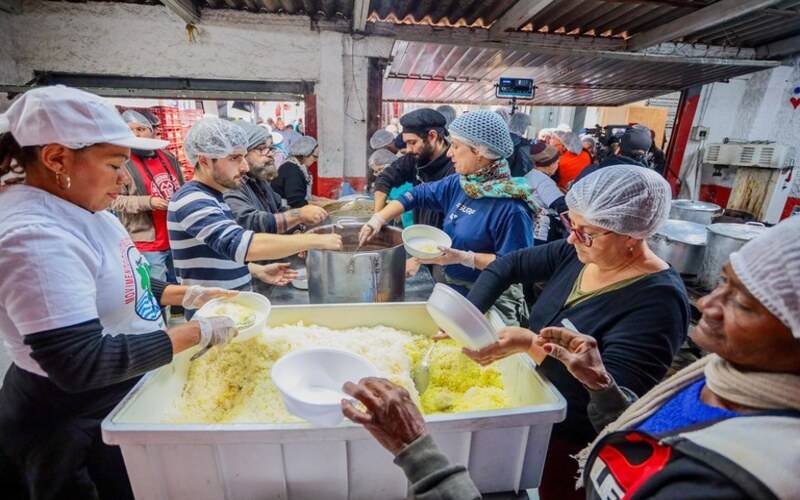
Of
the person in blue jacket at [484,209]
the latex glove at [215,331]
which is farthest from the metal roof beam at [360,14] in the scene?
the latex glove at [215,331]

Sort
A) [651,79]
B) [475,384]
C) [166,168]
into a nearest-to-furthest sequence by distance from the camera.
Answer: [475,384], [166,168], [651,79]

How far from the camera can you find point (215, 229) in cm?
193

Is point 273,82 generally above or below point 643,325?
above

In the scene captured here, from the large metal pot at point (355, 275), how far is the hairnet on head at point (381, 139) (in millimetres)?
3648

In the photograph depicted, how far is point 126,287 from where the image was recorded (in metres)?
1.32

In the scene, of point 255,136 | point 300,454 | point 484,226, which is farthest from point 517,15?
point 300,454

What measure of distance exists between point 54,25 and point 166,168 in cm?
306

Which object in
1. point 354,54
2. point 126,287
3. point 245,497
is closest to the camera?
point 245,497

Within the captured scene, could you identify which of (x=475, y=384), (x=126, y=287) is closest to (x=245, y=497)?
(x=126, y=287)

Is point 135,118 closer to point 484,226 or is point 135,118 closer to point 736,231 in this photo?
point 484,226

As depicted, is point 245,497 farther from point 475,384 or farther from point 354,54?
point 354,54

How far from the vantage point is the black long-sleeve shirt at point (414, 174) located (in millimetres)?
3572

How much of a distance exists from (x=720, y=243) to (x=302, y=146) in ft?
15.7

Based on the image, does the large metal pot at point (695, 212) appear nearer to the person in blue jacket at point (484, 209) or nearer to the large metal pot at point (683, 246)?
the large metal pot at point (683, 246)
